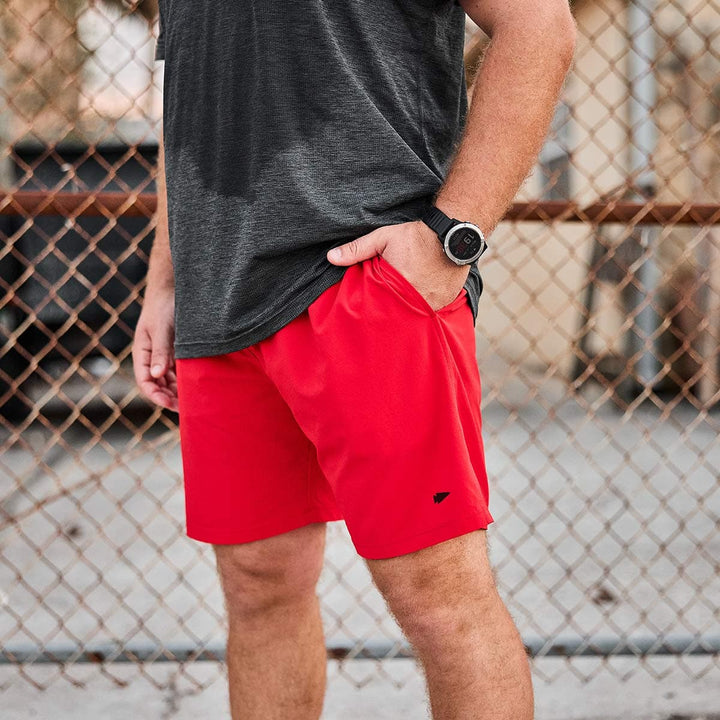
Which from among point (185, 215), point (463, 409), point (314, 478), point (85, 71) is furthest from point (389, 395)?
point (85, 71)

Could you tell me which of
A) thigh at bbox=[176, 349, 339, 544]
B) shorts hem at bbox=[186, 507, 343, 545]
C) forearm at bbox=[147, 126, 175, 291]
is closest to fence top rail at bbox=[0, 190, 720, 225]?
forearm at bbox=[147, 126, 175, 291]

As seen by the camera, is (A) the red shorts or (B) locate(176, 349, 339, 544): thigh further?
(B) locate(176, 349, 339, 544): thigh

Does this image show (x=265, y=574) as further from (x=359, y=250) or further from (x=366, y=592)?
(x=366, y=592)

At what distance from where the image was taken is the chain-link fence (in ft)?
7.86

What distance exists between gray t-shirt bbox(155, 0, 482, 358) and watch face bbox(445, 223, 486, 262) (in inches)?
4.5

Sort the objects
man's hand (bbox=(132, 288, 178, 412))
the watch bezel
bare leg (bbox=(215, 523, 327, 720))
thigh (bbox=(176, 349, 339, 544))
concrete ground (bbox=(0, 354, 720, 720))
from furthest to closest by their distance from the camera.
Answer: concrete ground (bbox=(0, 354, 720, 720))
man's hand (bbox=(132, 288, 178, 412))
bare leg (bbox=(215, 523, 327, 720))
thigh (bbox=(176, 349, 339, 544))
the watch bezel

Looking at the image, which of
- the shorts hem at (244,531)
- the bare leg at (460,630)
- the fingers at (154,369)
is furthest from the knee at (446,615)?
the fingers at (154,369)

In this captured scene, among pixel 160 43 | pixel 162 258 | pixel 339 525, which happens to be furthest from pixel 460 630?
pixel 339 525

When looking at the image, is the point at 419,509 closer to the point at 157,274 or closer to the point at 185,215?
the point at 185,215

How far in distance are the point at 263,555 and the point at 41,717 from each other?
3.57ft

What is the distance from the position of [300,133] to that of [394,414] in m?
0.40

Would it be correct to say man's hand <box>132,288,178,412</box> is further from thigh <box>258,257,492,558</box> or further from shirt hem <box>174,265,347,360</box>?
thigh <box>258,257,492,558</box>

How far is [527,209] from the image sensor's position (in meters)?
2.21

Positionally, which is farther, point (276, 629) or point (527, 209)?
point (527, 209)
